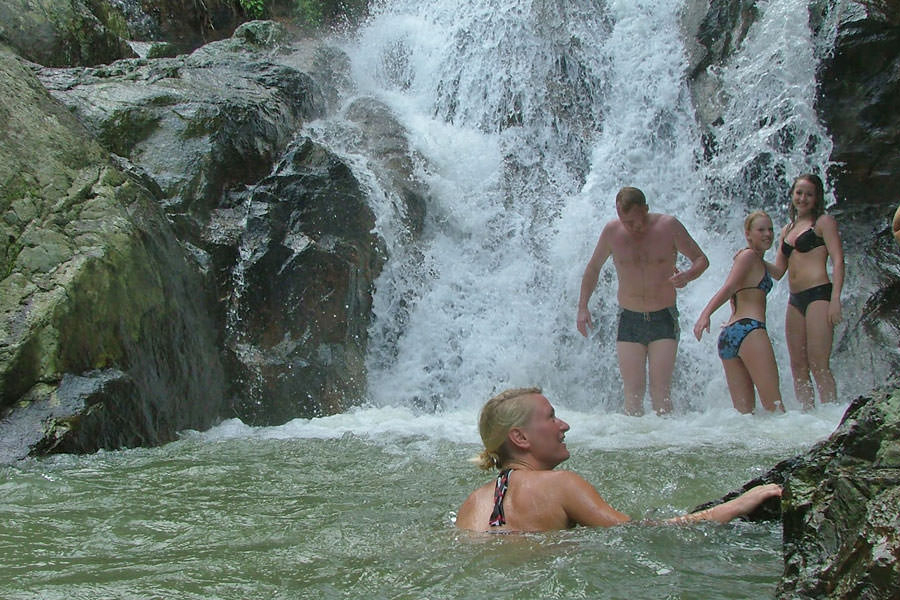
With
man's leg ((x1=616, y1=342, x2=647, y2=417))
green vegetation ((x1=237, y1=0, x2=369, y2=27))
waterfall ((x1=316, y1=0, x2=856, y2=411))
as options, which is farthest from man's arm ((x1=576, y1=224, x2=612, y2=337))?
green vegetation ((x1=237, y1=0, x2=369, y2=27))

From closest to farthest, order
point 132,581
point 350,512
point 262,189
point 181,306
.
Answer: point 132,581, point 350,512, point 181,306, point 262,189

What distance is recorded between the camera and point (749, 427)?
5.86m

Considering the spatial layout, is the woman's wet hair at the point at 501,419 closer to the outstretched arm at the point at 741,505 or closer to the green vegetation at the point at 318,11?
the outstretched arm at the point at 741,505

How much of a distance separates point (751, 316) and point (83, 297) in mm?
4621

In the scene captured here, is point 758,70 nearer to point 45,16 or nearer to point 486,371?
point 486,371

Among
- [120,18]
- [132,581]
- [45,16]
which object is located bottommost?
[132,581]

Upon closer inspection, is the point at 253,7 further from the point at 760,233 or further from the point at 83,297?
the point at 760,233

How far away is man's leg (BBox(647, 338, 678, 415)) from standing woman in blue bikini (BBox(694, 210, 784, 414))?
0.28 metres

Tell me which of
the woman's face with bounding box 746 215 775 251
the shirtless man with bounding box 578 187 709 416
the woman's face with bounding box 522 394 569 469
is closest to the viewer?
the woman's face with bounding box 522 394 569 469

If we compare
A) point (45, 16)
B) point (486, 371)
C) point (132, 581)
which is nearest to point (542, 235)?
point (486, 371)

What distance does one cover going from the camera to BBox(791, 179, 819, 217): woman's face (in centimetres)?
630

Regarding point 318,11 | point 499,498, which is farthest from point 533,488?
point 318,11

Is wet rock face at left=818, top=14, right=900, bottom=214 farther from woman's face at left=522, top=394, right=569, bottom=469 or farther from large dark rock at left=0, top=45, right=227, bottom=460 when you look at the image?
woman's face at left=522, top=394, right=569, bottom=469

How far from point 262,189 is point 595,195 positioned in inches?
155
